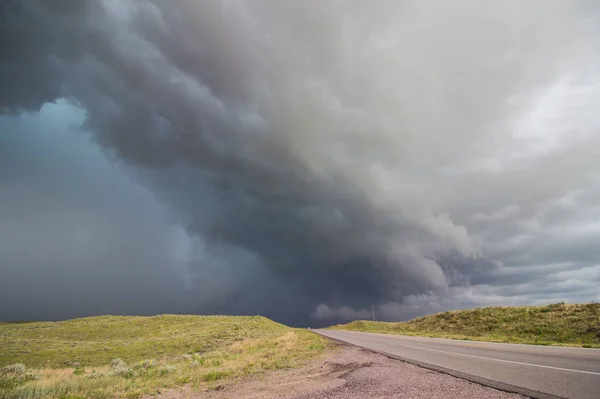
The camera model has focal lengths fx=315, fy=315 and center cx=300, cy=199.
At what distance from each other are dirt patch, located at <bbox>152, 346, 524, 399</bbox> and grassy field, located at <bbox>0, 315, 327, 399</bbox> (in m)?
2.29

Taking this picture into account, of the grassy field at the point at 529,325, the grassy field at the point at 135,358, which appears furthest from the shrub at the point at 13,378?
the grassy field at the point at 529,325

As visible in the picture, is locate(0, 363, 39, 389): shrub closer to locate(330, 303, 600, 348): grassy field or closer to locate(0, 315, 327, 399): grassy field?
locate(0, 315, 327, 399): grassy field

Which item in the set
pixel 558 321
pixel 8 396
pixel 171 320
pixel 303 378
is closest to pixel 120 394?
pixel 8 396

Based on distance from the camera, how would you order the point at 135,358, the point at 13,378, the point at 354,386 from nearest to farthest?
the point at 354,386
the point at 13,378
the point at 135,358

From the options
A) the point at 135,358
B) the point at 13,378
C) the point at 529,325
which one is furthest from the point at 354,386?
the point at 135,358

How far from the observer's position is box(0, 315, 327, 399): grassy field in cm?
1498

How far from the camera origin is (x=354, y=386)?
34.6ft

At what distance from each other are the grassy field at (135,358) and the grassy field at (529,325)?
19501 millimetres

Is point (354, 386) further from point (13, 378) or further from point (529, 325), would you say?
point (529, 325)

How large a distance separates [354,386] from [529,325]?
34802mm

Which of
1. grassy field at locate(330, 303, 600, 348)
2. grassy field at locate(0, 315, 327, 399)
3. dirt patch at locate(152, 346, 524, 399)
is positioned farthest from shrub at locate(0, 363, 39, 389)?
grassy field at locate(330, 303, 600, 348)

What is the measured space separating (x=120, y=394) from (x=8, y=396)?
14.4ft

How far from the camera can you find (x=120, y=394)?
13359mm

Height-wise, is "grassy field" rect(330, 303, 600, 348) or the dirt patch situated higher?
"grassy field" rect(330, 303, 600, 348)
